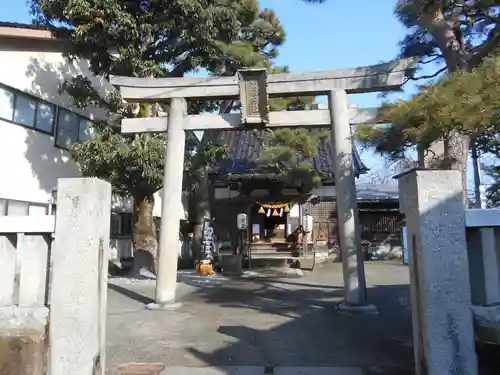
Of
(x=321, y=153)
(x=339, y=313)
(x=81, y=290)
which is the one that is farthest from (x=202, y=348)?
(x=321, y=153)

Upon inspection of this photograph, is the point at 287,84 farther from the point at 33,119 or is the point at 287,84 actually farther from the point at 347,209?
the point at 33,119

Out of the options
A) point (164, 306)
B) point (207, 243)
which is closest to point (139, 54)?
point (207, 243)

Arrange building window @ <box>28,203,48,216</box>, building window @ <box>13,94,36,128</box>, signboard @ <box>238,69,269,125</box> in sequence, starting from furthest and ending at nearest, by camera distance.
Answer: building window @ <box>28,203,48,216</box>, building window @ <box>13,94,36,128</box>, signboard @ <box>238,69,269,125</box>

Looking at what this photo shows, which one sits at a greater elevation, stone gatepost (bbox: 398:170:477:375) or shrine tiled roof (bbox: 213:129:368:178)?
shrine tiled roof (bbox: 213:129:368:178)

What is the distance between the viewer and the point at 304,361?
222 inches

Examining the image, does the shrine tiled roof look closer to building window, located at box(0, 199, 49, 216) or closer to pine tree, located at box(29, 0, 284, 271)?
pine tree, located at box(29, 0, 284, 271)

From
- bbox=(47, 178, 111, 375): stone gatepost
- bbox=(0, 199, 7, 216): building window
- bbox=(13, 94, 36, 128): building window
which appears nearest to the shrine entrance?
bbox=(13, 94, 36, 128): building window

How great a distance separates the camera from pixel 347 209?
921 centimetres

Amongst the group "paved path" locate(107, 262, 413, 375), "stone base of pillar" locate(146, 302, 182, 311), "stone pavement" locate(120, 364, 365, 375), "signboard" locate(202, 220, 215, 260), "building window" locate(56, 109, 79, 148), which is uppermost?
"building window" locate(56, 109, 79, 148)

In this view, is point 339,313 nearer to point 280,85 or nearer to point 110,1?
point 280,85

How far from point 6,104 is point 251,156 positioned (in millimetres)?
11718

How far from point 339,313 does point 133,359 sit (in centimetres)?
407

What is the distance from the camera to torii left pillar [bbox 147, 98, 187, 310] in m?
9.28

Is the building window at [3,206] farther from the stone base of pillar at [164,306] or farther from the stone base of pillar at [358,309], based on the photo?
the stone base of pillar at [358,309]
